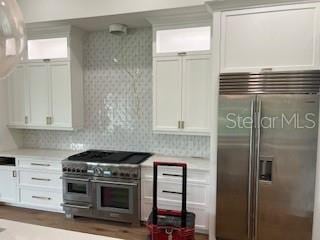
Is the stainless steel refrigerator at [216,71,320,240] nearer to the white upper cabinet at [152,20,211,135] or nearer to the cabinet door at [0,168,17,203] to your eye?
the white upper cabinet at [152,20,211,135]

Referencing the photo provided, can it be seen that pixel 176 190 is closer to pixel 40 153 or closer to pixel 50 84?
pixel 40 153

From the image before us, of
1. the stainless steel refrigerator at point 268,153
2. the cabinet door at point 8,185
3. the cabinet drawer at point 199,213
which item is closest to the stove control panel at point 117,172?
the cabinet drawer at point 199,213

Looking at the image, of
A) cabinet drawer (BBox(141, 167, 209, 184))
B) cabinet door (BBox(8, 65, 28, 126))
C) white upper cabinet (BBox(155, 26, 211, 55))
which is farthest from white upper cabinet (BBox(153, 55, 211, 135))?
cabinet door (BBox(8, 65, 28, 126))

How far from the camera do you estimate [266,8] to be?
2.68 meters

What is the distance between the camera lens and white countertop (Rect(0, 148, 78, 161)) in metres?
3.82

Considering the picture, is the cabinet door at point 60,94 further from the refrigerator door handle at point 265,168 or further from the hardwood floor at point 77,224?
the refrigerator door handle at point 265,168

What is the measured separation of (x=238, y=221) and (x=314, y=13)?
220 centimetres

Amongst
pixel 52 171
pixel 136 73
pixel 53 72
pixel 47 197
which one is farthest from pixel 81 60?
pixel 47 197

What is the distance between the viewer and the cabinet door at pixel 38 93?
3959 mm

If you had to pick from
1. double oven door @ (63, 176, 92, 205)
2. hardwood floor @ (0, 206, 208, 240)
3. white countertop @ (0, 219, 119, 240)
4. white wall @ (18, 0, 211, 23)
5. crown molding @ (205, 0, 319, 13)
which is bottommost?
hardwood floor @ (0, 206, 208, 240)

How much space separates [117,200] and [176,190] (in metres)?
0.78

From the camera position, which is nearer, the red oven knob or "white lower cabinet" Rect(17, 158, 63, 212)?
the red oven knob

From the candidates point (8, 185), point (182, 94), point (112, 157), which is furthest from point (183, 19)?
point (8, 185)

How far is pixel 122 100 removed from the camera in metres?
4.01
